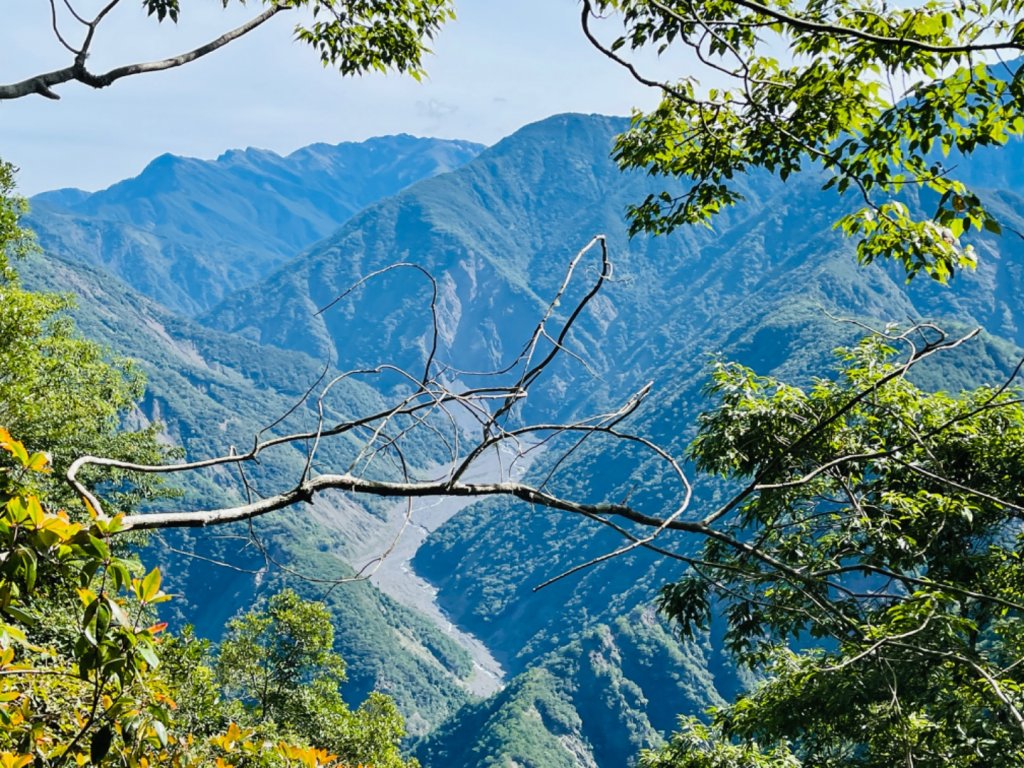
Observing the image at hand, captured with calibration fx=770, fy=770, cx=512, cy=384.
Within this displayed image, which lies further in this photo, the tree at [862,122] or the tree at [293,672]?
the tree at [293,672]

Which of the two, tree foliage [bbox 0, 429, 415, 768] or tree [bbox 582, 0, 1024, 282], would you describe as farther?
tree [bbox 582, 0, 1024, 282]

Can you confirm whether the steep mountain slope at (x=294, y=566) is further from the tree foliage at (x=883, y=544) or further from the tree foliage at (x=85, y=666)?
the tree foliage at (x=85, y=666)

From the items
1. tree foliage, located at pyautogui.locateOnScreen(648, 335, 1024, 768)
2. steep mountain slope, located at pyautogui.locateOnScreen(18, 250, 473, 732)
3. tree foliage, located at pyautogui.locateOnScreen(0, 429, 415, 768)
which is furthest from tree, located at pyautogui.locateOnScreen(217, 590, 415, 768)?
steep mountain slope, located at pyautogui.locateOnScreen(18, 250, 473, 732)

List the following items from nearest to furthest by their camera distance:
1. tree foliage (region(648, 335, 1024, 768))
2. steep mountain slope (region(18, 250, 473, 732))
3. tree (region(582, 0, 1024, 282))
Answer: tree (region(582, 0, 1024, 282)), tree foliage (region(648, 335, 1024, 768)), steep mountain slope (region(18, 250, 473, 732))

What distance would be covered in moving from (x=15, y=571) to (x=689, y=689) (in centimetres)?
11084

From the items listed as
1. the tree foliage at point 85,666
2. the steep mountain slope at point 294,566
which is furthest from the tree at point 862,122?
the steep mountain slope at point 294,566

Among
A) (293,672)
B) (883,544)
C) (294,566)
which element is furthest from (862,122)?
(294,566)

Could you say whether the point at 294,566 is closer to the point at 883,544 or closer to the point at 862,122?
the point at 883,544

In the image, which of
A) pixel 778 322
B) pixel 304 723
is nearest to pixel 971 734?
pixel 304 723

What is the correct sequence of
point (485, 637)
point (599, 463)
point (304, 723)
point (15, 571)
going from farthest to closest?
point (599, 463) < point (485, 637) < point (304, 723) < point (15, 571)

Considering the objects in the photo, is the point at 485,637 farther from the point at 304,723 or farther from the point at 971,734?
the point at 971,734

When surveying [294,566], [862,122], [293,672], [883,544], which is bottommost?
[294,566]

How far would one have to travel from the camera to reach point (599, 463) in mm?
165000

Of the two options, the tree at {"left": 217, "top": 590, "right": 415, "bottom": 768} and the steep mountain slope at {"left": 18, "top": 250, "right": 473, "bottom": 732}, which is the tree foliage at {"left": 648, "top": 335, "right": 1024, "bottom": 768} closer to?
the tree at {"left": 217, "top": 590, "right": 415, "bottom": 768}
